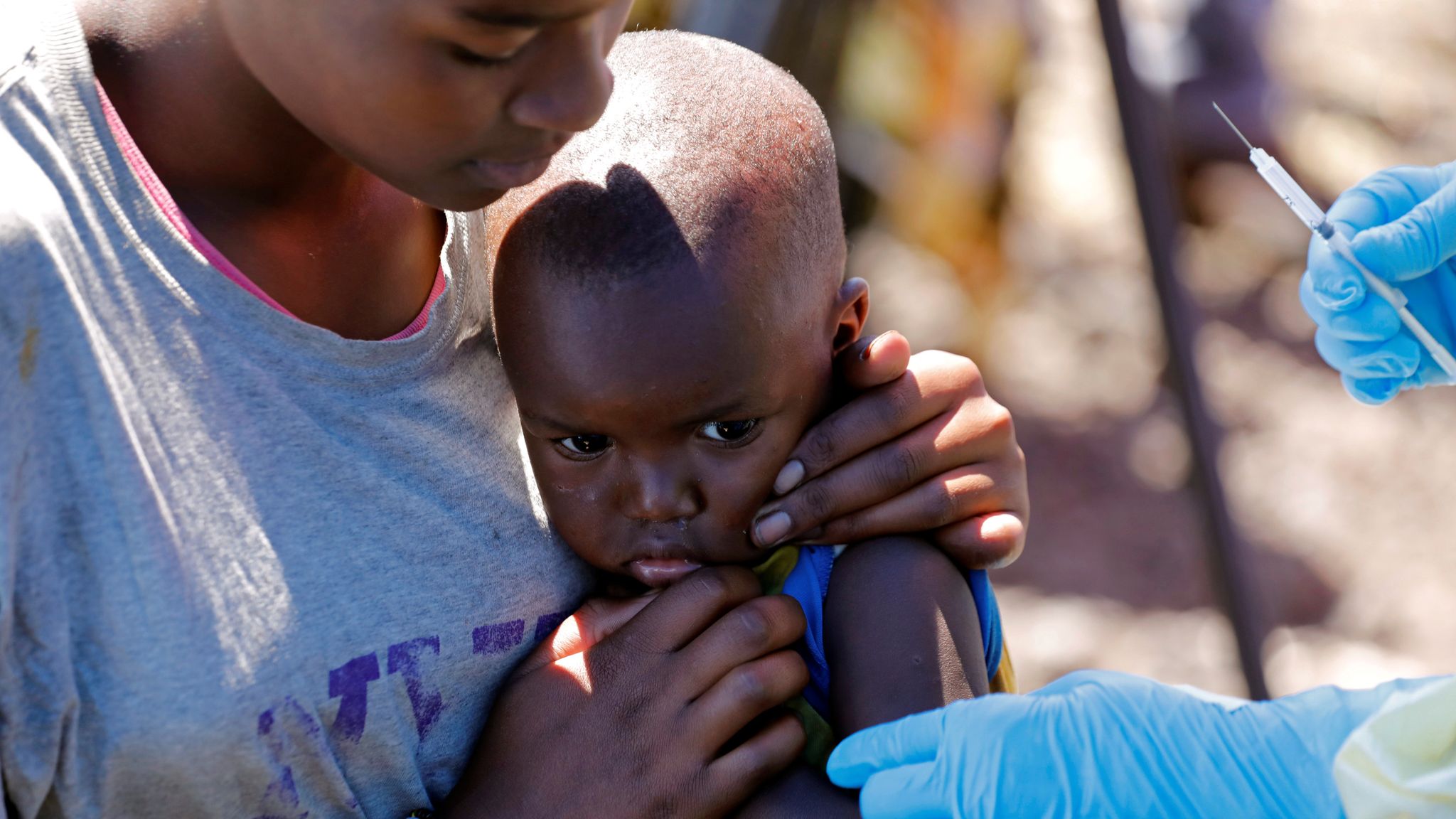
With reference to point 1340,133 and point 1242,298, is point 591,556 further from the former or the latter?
point 1340,133

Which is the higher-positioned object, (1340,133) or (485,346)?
(485,346)

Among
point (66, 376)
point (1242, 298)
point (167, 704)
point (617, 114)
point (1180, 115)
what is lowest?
point (1242, 298)

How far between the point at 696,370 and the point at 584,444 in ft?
0.66

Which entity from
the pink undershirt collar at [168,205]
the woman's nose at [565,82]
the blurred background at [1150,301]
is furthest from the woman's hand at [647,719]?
the blurred background at [1150,301]

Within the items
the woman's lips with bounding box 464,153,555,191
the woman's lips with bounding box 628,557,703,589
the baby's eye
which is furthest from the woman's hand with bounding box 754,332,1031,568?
the woman's lips with bounding box 464,153,555,191

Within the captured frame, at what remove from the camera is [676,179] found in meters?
Result: 1.69

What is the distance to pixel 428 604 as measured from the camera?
59.2 inches

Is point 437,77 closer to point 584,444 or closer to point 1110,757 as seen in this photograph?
point 584,444

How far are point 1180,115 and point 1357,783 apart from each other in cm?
549

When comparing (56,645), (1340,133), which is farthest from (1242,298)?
(56,645)

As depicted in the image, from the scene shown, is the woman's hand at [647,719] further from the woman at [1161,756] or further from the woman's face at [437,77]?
the woman's face at [437,77]

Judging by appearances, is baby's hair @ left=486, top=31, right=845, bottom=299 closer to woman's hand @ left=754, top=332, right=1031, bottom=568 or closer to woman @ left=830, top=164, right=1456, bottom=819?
woman's hand @ left=754, top=332, right=1031, bottom=568

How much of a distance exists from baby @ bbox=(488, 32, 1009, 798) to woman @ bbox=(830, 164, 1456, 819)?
126 millimetres

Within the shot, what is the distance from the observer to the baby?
1656 millimetres
